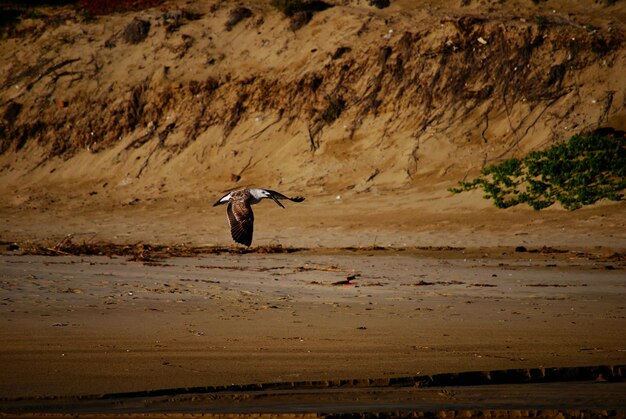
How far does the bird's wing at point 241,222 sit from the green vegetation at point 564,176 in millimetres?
7794

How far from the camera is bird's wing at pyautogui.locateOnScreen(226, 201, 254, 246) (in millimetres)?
11300

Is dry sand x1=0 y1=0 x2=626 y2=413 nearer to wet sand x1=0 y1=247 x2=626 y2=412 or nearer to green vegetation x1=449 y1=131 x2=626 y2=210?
wet sand x1=0 y1=247 x2=626 y2=412

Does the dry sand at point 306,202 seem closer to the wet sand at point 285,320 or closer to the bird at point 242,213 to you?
the wet sand at point 285,320

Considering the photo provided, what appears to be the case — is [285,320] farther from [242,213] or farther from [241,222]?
[242,213]

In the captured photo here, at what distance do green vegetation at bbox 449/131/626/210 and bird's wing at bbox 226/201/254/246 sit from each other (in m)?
7.79

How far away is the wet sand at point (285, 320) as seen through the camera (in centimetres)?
677

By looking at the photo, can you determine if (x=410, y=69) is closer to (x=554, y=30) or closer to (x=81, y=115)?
(x=554, y=30)

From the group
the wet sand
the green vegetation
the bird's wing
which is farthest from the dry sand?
the bird's wing

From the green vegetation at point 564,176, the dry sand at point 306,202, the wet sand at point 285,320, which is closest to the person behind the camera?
the wet sand at point 285,320

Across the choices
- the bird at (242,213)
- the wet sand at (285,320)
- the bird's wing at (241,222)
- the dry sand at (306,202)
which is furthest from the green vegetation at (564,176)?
the bird's wing at (241,222)

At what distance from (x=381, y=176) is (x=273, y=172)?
286cm

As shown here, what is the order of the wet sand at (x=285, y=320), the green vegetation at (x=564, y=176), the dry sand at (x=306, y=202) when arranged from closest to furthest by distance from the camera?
the wet sand at (x=285, y=320) → the dry sand at (x=306, y=202) → the green vegetation at (x=564, y=176)

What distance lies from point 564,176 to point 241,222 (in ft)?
30.3

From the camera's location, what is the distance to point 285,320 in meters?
8.73
